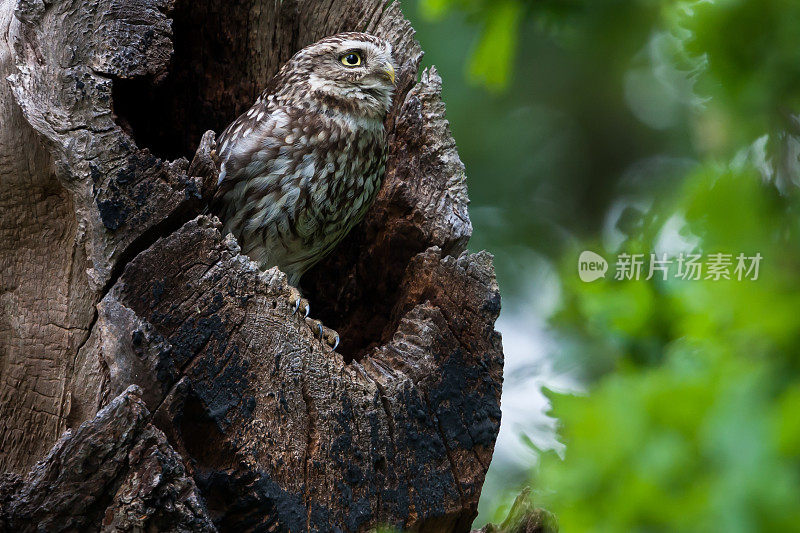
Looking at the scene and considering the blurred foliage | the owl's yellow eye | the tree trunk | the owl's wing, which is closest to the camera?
the blurred foliage

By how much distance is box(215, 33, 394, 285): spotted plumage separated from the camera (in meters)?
2.67

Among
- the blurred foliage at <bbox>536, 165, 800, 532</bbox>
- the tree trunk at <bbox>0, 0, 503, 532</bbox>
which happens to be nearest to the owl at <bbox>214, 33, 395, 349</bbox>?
the tree trunk at <bbox>0, 0, 503, 532</bbox>

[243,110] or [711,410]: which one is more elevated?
[243,110]

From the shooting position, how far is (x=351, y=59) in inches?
110

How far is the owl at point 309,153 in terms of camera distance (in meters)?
2.67

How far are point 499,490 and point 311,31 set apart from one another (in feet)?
6.25

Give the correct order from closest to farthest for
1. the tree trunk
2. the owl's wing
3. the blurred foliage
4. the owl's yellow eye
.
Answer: the blurred foliage → the tree trunk → the owl's wing → the owl's yellow eye

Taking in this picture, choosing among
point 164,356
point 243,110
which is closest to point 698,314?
point 164,356

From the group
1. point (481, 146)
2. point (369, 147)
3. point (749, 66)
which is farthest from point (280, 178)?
point (481, 146)

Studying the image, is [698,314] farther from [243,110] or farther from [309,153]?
[243,110]

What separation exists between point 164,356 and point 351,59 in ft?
4.20

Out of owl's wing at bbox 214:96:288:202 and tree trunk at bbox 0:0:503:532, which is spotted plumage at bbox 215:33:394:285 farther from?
tree trunk at bbox 0:0:503:532

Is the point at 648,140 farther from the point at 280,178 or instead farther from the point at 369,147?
the point at 280,178

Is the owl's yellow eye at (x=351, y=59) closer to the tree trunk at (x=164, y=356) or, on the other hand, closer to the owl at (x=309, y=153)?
the owl at (x=309, y=153)
